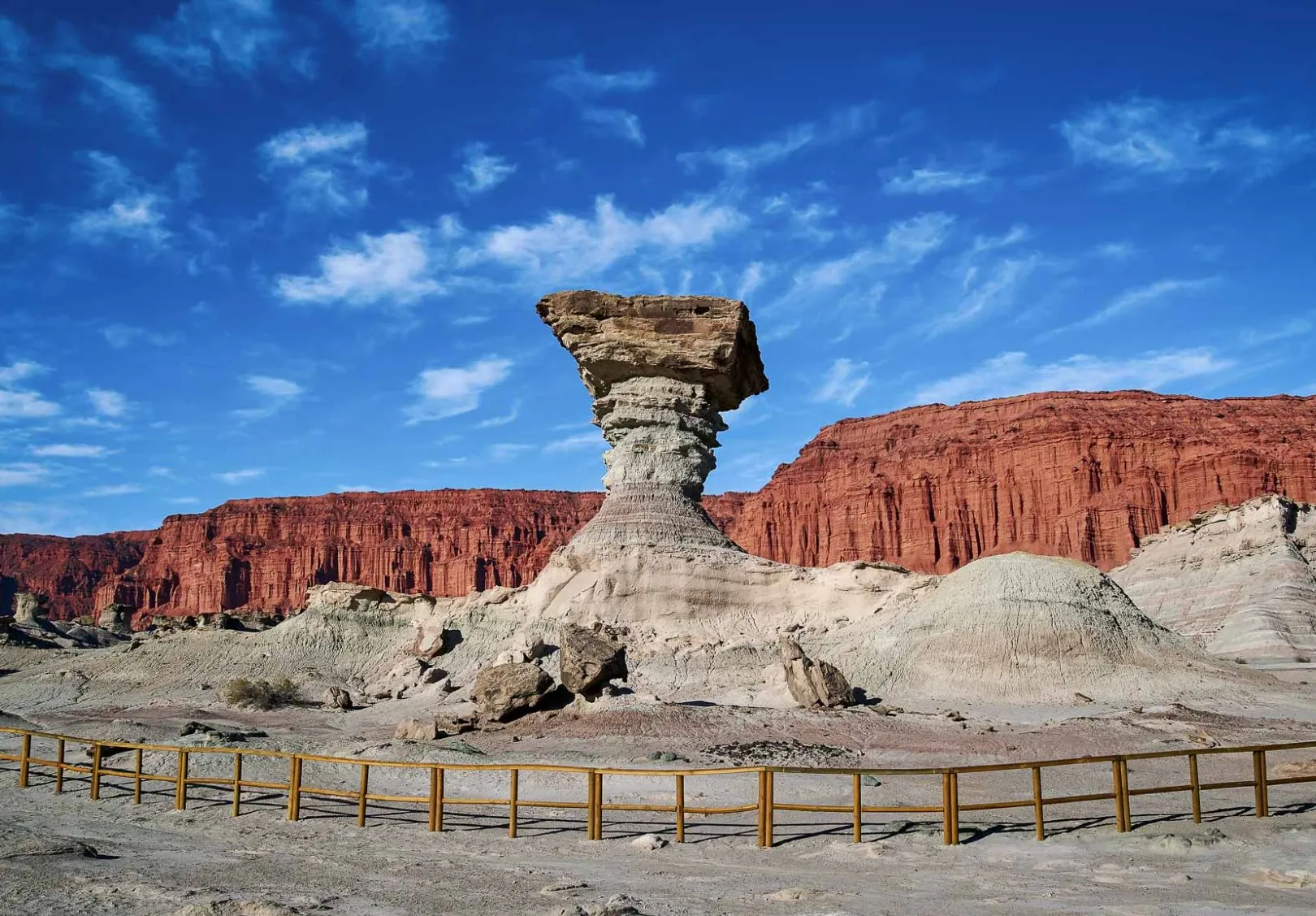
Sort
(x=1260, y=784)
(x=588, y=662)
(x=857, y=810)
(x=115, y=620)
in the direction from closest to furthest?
(x=857, y=810), (x=1260, y=784), (x=588, y=662), (x=115, y=620)

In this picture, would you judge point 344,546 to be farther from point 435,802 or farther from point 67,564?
point 435,802

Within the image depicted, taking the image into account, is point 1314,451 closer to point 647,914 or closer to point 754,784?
→ point 754,784

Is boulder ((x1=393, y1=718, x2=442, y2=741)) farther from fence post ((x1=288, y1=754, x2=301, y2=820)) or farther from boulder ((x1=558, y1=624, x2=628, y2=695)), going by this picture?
fence post ((x1=288, y1=754, x2=301, y2=820))

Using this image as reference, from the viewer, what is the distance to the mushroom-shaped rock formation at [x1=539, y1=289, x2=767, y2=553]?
113 feet

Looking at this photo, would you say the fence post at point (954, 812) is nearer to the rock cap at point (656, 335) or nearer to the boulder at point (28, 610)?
the rock cap at point (656, 335)

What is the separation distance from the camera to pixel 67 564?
174375 mm

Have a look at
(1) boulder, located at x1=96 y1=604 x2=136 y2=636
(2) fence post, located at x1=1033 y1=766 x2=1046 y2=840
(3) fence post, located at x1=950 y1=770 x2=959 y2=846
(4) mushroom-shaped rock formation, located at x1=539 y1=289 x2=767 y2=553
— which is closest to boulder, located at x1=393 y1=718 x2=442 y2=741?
(3) fence post, located at x1=950 y1=770 x2=959 y2=846

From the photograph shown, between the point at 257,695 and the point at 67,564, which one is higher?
the point at 67,564

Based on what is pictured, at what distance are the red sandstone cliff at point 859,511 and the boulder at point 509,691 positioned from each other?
308 ft

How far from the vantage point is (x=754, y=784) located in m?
15.8

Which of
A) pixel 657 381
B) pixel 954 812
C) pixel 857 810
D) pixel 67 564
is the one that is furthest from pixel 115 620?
pixel 67 564

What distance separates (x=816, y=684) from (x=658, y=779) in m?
7.37

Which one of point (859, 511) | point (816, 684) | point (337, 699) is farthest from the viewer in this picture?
point (859, 511)

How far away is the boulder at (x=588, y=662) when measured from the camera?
2250cm
